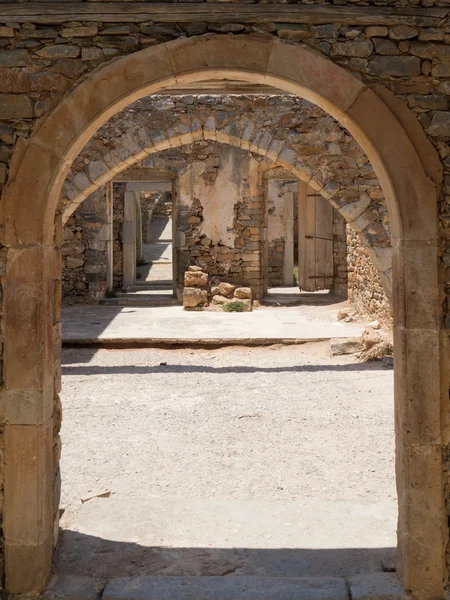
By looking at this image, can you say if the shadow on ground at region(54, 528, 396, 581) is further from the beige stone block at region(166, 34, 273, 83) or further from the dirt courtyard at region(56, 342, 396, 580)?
the beige stone block at region(166, 34, 273, 83)

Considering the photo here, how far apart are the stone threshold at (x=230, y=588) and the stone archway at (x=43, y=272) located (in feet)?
0.34

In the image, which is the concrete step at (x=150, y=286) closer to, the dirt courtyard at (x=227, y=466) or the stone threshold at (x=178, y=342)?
the stone threshold at (x=178, y=342)

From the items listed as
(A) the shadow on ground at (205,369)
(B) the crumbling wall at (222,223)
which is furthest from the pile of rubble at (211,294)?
(A) the shadow on ground at (205,369)

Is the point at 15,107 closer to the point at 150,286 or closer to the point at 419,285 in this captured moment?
the point at 419,285

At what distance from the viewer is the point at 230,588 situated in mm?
2773

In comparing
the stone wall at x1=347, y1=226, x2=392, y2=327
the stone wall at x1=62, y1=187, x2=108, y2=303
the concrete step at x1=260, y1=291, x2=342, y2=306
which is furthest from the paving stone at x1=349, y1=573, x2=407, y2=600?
the stone wall at x1=62, y1=187, x2=108, y2=303

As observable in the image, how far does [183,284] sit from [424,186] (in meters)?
10.6

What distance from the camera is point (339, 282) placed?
14.2 metres

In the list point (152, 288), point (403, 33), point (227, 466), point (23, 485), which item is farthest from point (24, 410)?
point (152, 288)

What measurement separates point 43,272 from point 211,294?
390 inches

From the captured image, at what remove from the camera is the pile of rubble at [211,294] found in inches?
474

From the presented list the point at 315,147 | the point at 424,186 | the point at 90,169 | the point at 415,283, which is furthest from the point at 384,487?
the point at 90,169

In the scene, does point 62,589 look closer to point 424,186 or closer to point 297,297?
point 424,186

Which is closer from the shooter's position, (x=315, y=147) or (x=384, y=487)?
(x=384, y=487)
